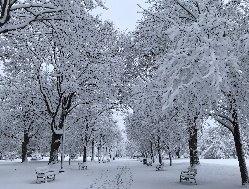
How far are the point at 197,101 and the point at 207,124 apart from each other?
962 centimetres

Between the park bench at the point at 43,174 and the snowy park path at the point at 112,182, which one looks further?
the park bench at the point at 43,174

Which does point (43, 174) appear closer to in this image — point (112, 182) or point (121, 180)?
point (112, 182)

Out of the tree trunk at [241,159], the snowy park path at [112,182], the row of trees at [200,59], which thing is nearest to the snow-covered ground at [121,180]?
the snowy park path at [112,182]

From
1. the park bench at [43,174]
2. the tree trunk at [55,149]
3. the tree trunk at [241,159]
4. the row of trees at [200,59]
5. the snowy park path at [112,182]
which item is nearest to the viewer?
the row of trees at [200,59]

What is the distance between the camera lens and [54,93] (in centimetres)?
3134

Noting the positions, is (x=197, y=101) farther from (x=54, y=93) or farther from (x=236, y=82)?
(x=54, y=93)

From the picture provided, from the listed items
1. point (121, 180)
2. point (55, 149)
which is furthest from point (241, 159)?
point (55, 149)

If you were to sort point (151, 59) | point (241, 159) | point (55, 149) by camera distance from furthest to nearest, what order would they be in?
1. point (55, 149)
2. point (151, 59)
3. point (241, 159)

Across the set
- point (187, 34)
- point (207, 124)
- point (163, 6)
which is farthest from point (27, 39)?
point (207, 124)

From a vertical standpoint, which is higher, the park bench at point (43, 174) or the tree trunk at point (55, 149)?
the tree trunk at point (55, 149)

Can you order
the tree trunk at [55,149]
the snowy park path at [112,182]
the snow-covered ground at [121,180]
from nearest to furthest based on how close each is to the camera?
the snowy park path at [112,182], the snow-covered ground at [121,180], the tree trunk at [55,149]

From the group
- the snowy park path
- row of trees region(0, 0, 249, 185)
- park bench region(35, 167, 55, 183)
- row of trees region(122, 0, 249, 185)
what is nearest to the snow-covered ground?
the snowy park path

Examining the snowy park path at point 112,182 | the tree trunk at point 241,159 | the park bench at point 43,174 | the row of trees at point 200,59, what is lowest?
the snowy park path at point 112,182

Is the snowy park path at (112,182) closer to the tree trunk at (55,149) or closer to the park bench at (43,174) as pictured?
the park bench at (43,174)
